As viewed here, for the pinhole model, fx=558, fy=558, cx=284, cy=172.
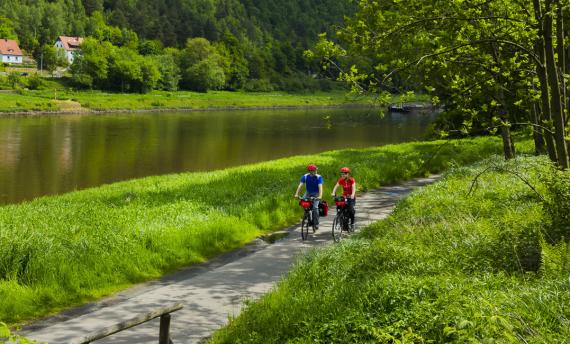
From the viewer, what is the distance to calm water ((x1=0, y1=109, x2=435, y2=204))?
37.0 metres

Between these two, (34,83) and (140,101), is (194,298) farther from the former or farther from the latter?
(34,83)

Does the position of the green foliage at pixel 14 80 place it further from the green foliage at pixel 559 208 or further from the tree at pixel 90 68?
the green foliage at pixel 559 208

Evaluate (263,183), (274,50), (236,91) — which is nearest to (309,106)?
(236,91)

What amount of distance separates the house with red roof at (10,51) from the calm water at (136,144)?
265ft

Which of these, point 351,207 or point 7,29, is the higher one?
point 7,29

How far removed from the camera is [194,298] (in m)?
11.3

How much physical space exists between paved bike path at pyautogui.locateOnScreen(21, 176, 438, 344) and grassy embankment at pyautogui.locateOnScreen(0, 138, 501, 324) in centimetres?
54

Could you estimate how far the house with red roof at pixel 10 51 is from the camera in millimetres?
151625

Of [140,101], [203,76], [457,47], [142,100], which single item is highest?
[203,76]

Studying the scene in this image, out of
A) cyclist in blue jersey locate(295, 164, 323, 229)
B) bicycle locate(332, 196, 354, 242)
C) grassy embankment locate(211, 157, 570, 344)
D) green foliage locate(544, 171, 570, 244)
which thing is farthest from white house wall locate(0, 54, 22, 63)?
green foliage locate(544, 171, 570, 244)

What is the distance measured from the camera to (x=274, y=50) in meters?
200

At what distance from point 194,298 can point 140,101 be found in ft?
355

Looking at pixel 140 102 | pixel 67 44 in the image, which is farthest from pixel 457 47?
pixel 67 44

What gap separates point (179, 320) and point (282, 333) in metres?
2.69
